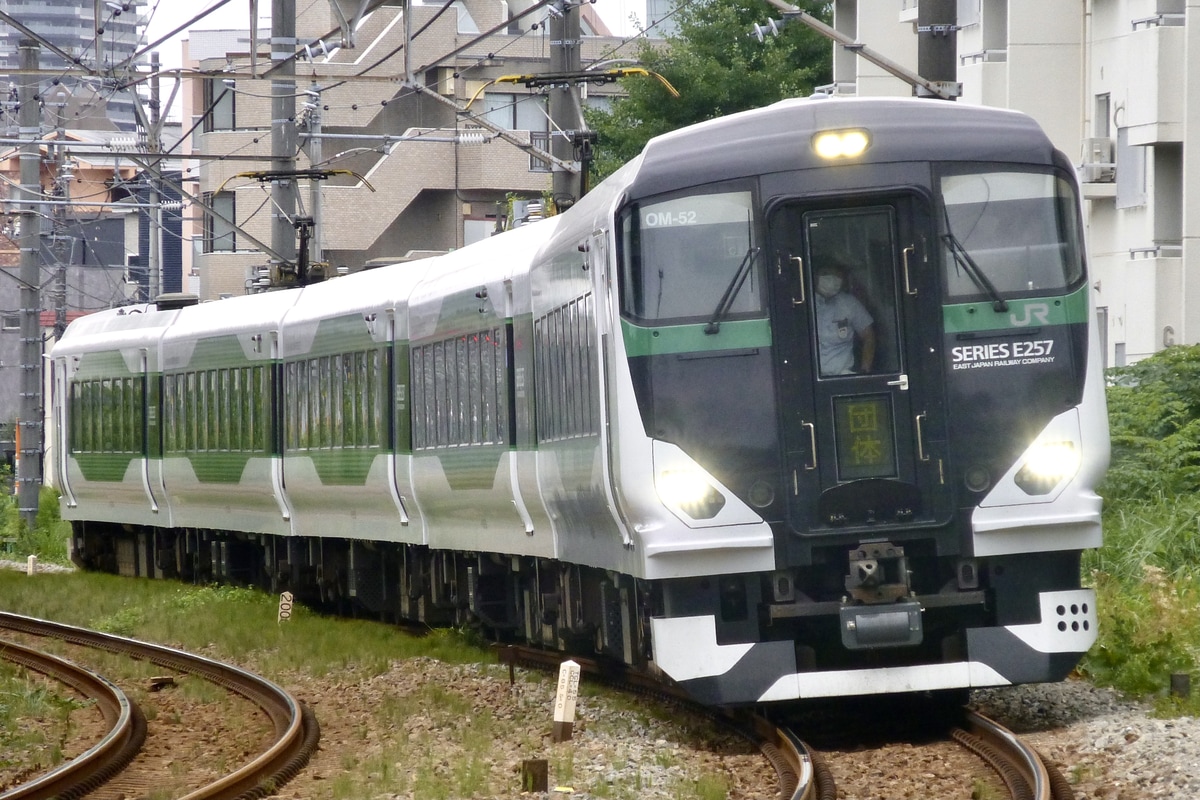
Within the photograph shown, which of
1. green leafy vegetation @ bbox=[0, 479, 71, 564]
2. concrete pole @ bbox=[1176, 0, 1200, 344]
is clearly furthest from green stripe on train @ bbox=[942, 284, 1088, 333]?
green leafy vegetation @ bbox=[0, 479, 71, 564]

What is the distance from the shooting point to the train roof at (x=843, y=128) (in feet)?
33.7

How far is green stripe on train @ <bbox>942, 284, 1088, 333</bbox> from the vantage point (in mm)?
10180

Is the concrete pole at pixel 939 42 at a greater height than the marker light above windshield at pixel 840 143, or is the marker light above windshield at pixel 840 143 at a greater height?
the concrete pole at pixel 939 42

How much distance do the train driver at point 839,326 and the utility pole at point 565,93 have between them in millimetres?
8951

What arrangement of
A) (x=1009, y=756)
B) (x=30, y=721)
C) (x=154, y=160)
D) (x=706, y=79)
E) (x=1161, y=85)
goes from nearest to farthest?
(x=1009, y=756), (x=30, y=721), (x=1161, y=85), (x=154, y=160), (x=706, y=79)

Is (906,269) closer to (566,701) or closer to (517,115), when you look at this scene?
(566,701)

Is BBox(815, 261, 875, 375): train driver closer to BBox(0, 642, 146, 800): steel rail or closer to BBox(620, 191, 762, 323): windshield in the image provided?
BBox(620, 191, 762, 323): windshield

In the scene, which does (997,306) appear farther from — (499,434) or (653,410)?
(499,434)

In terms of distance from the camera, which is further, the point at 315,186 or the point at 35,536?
the point at 35,536

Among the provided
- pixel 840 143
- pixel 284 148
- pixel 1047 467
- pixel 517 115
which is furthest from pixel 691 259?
pixel 517 115

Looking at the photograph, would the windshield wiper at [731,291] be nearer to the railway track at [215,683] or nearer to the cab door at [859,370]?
the cab door at [859,370]

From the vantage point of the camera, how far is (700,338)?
33.4 feet

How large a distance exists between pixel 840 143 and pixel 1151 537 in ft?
19.0

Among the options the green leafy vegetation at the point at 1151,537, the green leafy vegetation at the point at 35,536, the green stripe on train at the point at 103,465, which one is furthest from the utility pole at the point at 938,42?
the green leafy vegetation at the point at 35,536
